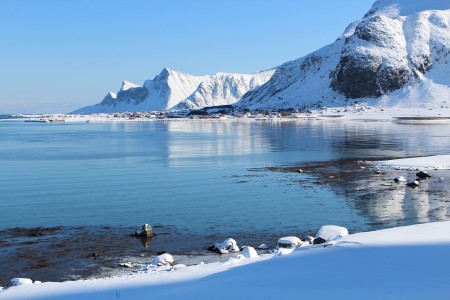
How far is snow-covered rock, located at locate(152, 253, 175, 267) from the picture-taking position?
18.9 metres

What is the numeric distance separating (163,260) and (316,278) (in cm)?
763

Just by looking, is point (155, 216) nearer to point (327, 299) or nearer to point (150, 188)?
point (150, 188)

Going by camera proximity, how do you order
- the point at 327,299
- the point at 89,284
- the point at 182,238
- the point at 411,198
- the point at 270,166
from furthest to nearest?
the point at 270,166 → the point at 411,198 → the point at 182,238 → the point at 89,284 → the point at 327,299

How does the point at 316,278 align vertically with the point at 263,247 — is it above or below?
above

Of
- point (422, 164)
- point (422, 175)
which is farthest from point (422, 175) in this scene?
point (422, 164)

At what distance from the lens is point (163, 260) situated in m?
19.0

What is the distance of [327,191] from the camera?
36.5m

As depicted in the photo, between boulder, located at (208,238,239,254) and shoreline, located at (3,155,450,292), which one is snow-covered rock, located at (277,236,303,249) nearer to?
shoreline, located at (3,155,450,292)

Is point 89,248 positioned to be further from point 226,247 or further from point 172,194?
point 172,194

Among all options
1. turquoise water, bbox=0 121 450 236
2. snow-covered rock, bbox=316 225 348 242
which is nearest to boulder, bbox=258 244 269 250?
snow-covered rock, bbox=316 225 348 242

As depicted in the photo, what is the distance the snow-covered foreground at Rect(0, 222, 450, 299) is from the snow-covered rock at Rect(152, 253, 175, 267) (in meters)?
2.23

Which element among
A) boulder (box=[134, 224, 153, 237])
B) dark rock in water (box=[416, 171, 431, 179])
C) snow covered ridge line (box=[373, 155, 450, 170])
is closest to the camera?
boulder (box=[134, 224, 153, 237])

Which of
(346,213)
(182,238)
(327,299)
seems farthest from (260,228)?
(327,299)

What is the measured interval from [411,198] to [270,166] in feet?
70.6
